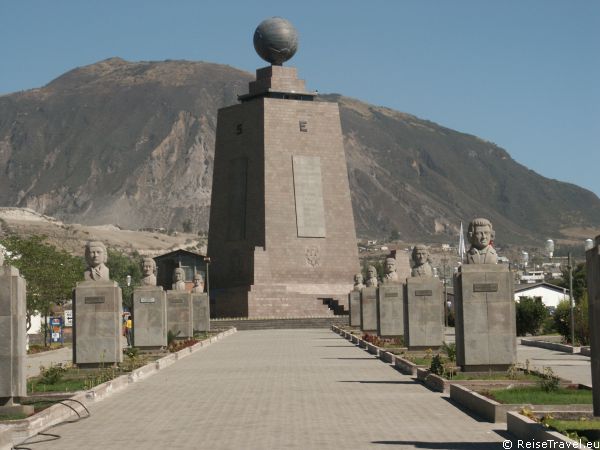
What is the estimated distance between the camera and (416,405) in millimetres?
16422

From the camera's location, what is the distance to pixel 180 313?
4000 centimetres

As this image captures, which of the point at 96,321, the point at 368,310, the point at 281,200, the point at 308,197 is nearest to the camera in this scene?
the point at 96,321

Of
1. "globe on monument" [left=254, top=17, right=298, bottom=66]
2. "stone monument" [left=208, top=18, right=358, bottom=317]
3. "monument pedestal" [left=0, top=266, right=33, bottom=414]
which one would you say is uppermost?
"globe on monument" [left=254, top=17, right=298, bottom=66]

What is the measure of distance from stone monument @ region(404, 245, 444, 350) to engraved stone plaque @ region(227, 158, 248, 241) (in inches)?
1732

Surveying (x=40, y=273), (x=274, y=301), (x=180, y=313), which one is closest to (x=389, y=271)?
(x=180, y=313)

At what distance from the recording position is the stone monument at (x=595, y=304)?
36.7 feet

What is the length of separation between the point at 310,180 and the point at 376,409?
186ft

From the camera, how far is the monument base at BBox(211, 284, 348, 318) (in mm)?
68188

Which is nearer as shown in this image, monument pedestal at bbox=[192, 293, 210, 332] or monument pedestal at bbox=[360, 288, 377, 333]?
monument pedestal at bbox=[360, 288, 377, 333]

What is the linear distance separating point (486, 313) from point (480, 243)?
1.14 m

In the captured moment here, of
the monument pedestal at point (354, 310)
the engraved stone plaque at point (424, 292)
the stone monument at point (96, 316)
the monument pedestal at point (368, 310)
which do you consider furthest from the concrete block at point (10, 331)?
the monument pedestal at point (354, 310)

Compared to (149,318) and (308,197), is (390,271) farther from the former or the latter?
(308,197)

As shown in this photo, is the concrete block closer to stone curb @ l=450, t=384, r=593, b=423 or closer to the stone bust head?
stone curb @ l=450, t=384, r=593, b=423

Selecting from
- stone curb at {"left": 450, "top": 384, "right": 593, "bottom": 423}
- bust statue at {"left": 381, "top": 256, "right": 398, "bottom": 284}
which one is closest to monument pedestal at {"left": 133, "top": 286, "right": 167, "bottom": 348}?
bust statue at {"left": 381, "top": 256, "right": 398, "bottom": 284}
